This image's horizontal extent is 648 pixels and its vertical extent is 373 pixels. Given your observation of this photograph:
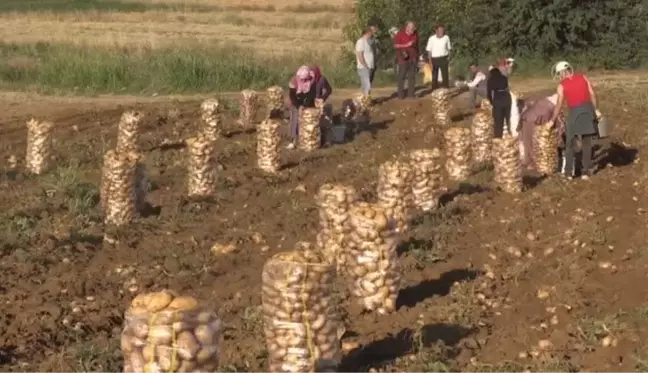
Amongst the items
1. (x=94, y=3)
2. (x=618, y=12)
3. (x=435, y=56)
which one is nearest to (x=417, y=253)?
(x=435, y=56)

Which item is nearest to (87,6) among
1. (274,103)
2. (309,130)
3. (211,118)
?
(274,103)

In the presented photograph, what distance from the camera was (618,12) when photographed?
30922mm

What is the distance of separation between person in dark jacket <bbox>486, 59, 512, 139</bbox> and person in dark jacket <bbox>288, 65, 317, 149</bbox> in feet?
8.50

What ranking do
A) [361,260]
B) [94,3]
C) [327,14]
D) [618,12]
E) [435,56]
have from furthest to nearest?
[94,3], [327,14], [618,12], [435,56], [361,260]

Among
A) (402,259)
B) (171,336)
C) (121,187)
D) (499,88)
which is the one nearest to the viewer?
(171,336)

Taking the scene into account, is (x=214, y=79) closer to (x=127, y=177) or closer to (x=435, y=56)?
(x=435, y=56)

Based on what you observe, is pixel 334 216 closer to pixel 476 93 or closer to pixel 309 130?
pixel 309 130

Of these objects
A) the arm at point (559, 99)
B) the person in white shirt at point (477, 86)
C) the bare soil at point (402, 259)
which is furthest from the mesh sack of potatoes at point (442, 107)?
the arm at point (559, 99)

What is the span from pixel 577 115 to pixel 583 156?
61 cm

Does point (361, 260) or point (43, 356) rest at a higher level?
point (361, 260)

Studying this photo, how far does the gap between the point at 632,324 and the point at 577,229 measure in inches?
125

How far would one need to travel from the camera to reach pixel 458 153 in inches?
556

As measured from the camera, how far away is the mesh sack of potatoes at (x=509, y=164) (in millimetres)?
12891

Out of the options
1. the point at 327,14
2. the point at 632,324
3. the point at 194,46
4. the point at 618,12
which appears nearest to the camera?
the point at 632,324
